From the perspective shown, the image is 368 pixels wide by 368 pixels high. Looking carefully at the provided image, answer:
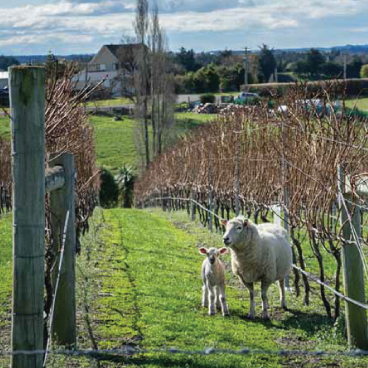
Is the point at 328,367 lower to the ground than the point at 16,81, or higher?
lower

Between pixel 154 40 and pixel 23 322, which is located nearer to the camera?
pixel 23 322

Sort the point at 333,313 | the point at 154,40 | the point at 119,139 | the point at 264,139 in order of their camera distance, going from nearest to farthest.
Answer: the point at 333,313, the point at 264,139, the point at 154,40, the point at 119,139

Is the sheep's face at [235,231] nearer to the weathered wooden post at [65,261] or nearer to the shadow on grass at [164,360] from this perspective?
the shadow on grass at [164,360]

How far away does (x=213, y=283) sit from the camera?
394 inches

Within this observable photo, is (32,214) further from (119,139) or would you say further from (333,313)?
(119,139)

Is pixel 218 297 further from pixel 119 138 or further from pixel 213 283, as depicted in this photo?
pixel 119 138

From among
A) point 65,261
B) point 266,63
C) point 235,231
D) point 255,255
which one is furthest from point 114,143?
point 65,261

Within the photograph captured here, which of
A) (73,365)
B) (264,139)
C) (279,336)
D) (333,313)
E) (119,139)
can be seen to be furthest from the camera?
(119,139)

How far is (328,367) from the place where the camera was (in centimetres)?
738

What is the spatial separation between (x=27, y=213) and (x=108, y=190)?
5069cm

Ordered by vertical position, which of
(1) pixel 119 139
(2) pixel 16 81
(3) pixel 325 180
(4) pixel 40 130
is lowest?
(1) pixel 119 139

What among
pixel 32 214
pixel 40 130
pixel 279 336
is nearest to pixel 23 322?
pixel 32 214

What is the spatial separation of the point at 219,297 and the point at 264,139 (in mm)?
7614

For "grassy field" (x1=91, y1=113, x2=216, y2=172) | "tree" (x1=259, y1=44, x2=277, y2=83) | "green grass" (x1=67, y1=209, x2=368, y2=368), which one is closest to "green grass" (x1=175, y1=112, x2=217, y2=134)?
"grassy field" (x1=91, y1=113, x2=216, y2=172)
